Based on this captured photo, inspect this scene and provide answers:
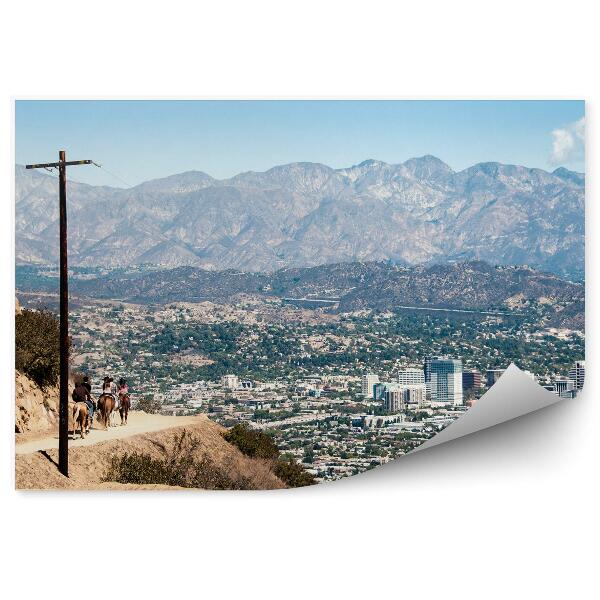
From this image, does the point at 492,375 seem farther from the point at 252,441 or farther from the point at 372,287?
the point at 252,441

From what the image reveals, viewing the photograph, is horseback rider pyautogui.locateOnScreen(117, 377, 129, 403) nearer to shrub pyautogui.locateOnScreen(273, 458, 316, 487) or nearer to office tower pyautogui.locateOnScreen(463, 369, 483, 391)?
shrub pyautogui.locateOnScreen(273, 458, 316, 487)

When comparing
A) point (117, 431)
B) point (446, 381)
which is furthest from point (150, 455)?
point (446, 381)

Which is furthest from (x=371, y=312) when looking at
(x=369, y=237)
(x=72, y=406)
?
(x=72, y=406)

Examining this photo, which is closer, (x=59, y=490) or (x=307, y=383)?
(x=59, y=490)

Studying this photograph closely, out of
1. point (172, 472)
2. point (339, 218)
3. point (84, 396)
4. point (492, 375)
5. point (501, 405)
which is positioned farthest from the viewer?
point (339, 218)

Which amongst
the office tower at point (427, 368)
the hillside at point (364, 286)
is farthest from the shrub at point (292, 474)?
the hillside at point (364, 286)

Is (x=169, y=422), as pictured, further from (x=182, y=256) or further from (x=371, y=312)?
(x=371, y=312)
